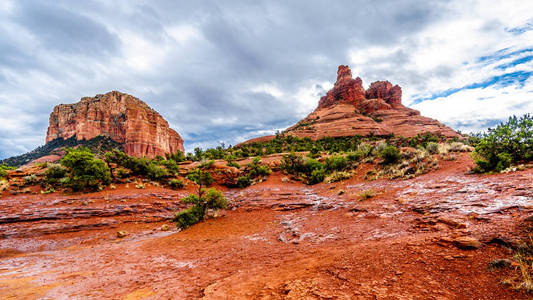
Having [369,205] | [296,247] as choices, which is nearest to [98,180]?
[296,247]

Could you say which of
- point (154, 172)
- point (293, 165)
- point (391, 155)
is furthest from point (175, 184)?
point (391, 155)

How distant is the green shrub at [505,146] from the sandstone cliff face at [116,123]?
83.6 m

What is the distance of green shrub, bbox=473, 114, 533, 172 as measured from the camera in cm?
845

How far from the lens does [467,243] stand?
10.8 feet

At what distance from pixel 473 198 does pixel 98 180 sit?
24.6 metres

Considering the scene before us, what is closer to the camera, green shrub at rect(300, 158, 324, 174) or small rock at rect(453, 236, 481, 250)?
small rock at rect(453, 236, 481, 250)

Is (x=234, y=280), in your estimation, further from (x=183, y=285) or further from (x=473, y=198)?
(x=473, y=198)

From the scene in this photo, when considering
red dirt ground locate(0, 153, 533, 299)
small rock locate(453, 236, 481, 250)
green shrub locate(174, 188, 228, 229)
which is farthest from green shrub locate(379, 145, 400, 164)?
green shrub locate(174, 188, 228, 229)

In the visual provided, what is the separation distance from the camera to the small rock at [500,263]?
2578 millimetres

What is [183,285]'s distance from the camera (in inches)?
152

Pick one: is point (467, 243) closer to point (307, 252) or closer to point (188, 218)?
point (307, 252)

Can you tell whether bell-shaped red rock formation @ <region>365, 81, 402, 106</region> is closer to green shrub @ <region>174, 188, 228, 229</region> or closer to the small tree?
the small tree

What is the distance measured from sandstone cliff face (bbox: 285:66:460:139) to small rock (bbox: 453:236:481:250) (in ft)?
190

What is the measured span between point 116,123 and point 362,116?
102994mm
